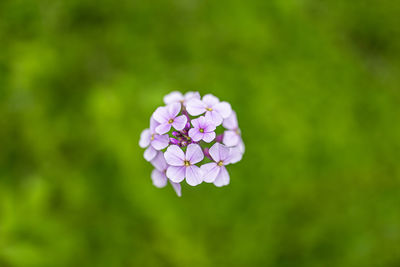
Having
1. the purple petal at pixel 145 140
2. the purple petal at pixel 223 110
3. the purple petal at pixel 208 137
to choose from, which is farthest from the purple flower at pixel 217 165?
the purple petal at pixel 145 140

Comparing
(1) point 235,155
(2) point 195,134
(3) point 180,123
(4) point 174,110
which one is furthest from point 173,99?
(1) point 235,155

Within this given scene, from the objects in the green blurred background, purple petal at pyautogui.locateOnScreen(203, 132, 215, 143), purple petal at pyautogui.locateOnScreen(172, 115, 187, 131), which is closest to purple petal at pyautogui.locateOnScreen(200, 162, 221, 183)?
purple petal at pyautogui.locateOnScreen(203, 132, 215, 143)

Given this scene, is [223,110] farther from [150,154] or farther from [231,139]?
[150,154]

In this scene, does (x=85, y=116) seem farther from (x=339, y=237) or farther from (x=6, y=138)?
(x=339, y=237)

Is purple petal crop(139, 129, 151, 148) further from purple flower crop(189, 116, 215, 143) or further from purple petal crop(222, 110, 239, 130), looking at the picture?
purple petal crop(222, 110, 239, 130)

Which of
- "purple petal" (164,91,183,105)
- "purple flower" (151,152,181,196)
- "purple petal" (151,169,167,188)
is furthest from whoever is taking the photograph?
"purple petal" (164,91,183,105)

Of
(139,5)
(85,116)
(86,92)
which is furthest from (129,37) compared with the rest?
(85,116)

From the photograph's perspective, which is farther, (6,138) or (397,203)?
(397,203)
